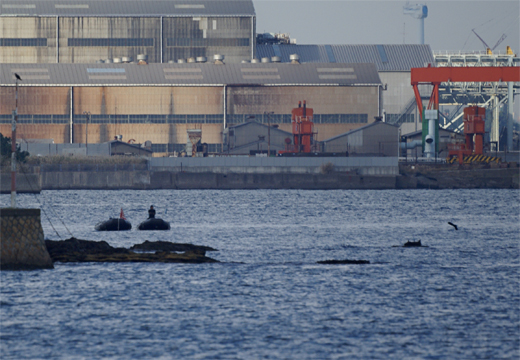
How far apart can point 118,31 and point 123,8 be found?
428cm

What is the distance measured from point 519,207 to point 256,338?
3134 inches

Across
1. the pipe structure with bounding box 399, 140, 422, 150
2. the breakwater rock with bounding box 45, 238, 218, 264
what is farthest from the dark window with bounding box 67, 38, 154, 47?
the breakwater rock with bounding box 45, 238, 218, 264

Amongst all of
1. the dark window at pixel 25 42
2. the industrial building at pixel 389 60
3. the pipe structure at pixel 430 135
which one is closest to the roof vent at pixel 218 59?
the industrial building at pixel 389 60

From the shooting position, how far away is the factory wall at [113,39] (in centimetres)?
16238

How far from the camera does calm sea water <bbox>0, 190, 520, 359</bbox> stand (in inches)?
1243

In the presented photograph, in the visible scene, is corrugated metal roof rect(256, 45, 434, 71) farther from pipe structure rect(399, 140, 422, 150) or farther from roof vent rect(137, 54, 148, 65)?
pipe structure rect(399, 140, 422, 150)

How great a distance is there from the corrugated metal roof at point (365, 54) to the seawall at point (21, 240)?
5228 inches

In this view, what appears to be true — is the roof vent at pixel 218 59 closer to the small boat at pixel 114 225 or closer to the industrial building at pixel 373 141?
the industrial building at pixel 373 141

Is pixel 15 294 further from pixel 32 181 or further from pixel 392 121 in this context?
pixel 392 121

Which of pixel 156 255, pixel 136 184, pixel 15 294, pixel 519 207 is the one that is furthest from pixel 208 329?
pixel 136 184

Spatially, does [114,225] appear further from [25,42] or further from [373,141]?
[25,42]

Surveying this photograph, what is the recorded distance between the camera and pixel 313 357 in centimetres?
3014

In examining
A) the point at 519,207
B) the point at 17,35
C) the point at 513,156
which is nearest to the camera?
the point at 519,207

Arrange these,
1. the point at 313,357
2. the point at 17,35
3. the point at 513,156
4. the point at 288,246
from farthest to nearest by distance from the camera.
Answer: the point at 17,35, the point at 513,156, the point at 288,246, the point at 313,357
